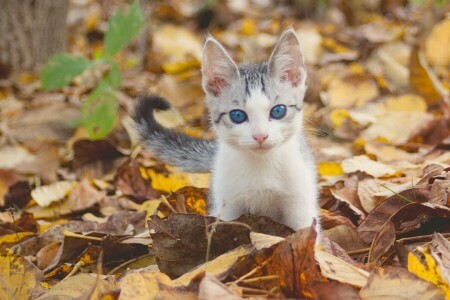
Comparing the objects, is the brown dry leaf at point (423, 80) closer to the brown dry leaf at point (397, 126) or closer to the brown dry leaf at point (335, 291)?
the brown dry leaf at point (397, 126)

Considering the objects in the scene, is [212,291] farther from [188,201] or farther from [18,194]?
[18,194]

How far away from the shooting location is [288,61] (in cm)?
263

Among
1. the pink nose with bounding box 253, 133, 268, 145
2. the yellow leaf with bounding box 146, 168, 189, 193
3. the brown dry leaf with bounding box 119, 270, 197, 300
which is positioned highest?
the pink nose with bounding box 253, 133, 268, 145

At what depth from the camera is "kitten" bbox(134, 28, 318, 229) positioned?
246cm

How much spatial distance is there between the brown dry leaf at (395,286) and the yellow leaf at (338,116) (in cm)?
240

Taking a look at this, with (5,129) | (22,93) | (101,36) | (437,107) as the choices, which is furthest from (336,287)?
(101,36)

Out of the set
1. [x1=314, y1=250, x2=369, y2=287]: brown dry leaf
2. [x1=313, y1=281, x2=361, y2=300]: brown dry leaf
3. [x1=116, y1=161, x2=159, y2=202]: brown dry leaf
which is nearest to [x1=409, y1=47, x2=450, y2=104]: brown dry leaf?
[x1=116, y1=161, x2=159, y2=202]: brown dry leaf

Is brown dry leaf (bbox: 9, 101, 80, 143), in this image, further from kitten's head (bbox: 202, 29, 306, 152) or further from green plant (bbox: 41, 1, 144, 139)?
kitten's head (bbox: 202, 29, 306, 152)

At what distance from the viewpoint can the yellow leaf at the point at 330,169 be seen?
3377 mm

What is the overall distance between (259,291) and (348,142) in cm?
225

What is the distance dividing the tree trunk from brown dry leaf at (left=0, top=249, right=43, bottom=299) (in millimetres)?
3589

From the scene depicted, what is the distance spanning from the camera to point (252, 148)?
241cm

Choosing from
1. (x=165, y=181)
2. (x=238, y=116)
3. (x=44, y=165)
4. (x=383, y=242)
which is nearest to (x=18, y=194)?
(x=44, y=165)

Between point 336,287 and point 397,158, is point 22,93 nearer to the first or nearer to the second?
point 397,158
